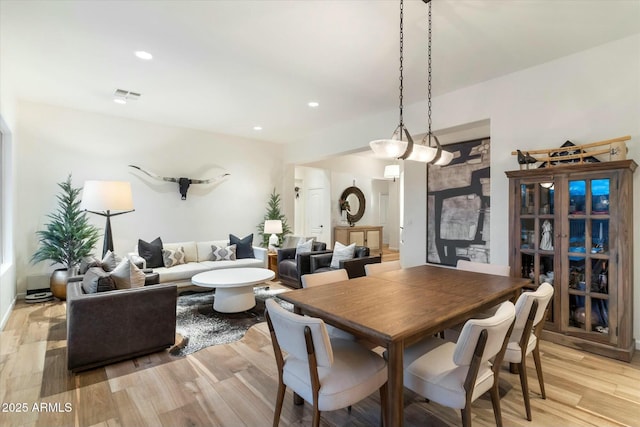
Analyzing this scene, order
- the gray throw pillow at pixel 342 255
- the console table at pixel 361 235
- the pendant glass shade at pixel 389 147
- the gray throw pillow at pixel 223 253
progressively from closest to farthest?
1. the pendant glass shade at pixel 389 147
2. the gray throw pillow at pixel 342 255
3. the gray throw pillow at pixel 223 253
4. the console table at pixel 361 235

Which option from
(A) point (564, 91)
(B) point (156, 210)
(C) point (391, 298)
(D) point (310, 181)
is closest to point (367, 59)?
(A) point (564, 91)

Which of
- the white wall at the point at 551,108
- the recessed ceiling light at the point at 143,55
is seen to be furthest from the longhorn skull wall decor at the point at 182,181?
the white wall at the point at 551,108

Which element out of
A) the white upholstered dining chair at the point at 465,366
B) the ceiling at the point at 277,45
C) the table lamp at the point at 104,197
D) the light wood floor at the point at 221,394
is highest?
the ceiling at the point at 277,45

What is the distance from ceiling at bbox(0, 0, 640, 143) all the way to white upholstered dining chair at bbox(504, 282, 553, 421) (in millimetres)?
2150

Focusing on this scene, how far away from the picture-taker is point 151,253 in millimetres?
4637

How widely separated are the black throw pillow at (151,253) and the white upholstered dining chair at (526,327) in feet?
15.0

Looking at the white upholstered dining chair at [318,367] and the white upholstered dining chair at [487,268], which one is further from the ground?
the white upholstered dining chair at [487,268]

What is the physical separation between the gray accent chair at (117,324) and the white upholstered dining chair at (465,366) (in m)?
2.20

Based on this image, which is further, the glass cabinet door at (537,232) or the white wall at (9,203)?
the white wall at (9,203)

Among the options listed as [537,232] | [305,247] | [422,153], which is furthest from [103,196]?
[537,232]

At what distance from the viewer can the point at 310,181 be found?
8844 millimetres

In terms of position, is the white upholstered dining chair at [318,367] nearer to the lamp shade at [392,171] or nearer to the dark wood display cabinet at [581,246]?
the dark wood display cabinet at [581,246]

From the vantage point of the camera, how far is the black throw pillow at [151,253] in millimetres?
4594

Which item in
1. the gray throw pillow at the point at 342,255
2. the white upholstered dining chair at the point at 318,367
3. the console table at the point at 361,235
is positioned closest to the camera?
the white upholstered dining chair at the point at 318,367
